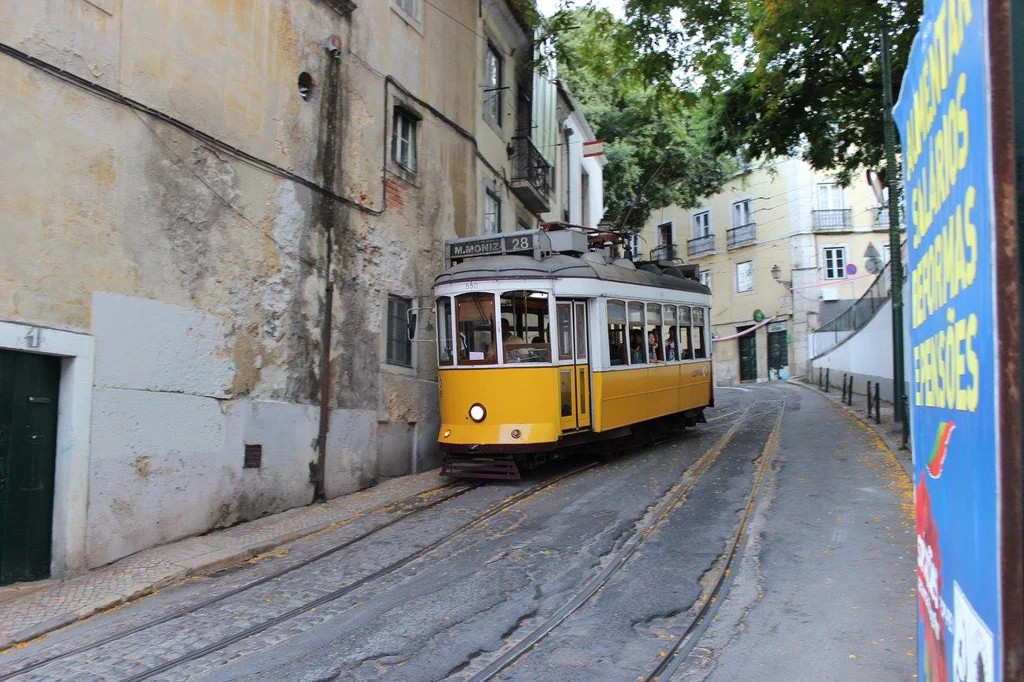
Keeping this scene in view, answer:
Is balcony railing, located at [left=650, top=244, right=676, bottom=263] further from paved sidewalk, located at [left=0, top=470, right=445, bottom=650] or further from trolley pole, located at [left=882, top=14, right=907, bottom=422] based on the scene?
A: paved sidewalk, located at [left=0, top=470, right=445, bottom=650]

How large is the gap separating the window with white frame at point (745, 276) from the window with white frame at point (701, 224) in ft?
10.1

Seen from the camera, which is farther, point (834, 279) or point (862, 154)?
point (834, 279)

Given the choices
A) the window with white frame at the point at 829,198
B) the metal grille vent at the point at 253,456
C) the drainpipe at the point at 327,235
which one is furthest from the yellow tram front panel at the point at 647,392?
the window with white frame at the point at 829,198

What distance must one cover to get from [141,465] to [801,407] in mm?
17322

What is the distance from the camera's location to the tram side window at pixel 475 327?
10156mm

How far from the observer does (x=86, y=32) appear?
6.89m

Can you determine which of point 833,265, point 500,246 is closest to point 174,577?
point 500,246

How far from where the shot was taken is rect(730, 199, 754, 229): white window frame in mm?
39188

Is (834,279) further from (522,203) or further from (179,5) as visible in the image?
(179,5)

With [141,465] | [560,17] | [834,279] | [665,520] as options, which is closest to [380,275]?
[141,465]

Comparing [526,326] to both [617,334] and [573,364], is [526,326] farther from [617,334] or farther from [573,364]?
[617,334]

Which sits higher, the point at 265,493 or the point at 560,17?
the point at 560,17

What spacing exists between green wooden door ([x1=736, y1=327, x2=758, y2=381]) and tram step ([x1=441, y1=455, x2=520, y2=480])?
3173 centimetres

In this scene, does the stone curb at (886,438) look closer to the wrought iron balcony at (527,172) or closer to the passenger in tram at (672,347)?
the passenger in tram at (672,347)
